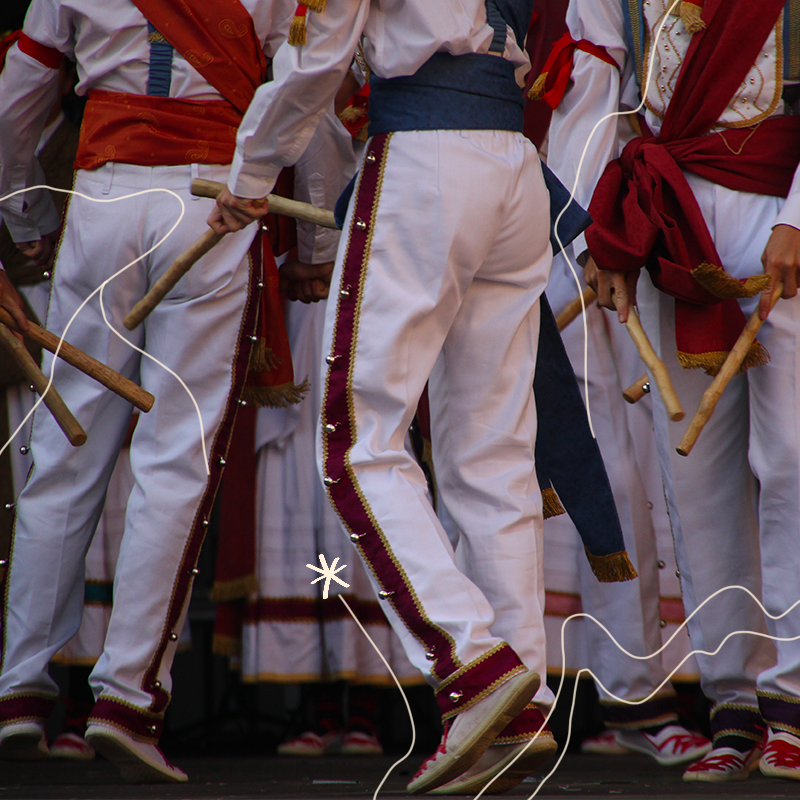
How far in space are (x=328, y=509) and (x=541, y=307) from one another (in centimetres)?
114

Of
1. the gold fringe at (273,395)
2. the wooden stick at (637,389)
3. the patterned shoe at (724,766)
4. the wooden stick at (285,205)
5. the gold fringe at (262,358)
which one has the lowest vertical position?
the patterned shoe at (724,766)

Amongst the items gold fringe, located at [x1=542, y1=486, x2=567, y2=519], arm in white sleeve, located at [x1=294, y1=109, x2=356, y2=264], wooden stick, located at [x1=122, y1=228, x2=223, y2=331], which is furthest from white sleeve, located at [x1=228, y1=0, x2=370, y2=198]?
gold fringe, located at [x1=542, y1=486, x2=567, y2=519]

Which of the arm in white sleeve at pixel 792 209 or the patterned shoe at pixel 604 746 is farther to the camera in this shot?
the patterned shoe at pixel 604 746

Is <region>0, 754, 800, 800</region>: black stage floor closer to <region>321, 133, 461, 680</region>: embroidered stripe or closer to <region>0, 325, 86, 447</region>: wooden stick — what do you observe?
<region>321, 133, 461, 680</region>: embroidered stripe

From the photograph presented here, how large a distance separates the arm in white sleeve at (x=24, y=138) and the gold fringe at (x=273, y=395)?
2.25 ft

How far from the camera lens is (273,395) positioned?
306cm

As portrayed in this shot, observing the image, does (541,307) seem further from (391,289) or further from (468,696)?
(468,696)

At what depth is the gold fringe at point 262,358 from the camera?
2832 millimetres

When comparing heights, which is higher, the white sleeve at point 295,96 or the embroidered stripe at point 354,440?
the white sleeve at point 295,96

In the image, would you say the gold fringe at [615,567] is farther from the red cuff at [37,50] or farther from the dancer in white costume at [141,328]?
the red cuff at [37,50]

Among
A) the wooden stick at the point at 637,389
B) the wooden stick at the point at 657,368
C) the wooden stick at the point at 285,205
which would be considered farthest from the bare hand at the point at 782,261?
the wooden stick at the point at 285,205

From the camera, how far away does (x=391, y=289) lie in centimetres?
208

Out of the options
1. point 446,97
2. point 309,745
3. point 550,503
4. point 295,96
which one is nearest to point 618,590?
point 550,503

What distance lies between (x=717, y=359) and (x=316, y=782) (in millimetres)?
1231
